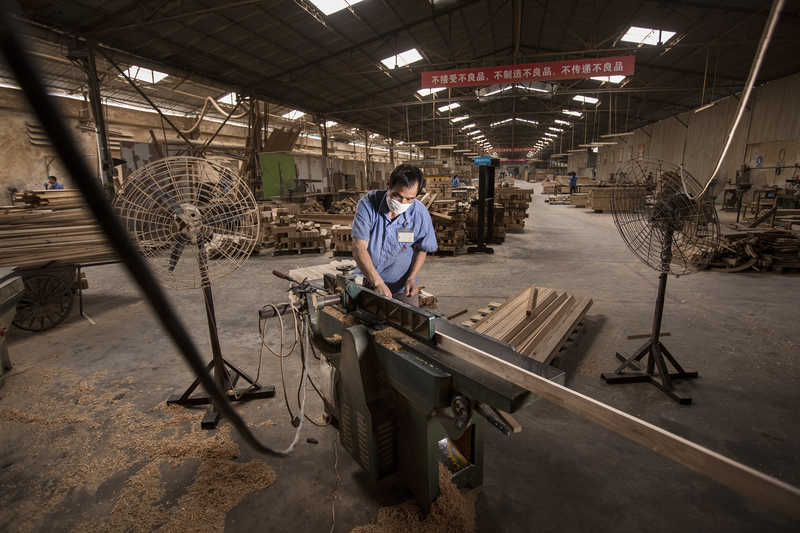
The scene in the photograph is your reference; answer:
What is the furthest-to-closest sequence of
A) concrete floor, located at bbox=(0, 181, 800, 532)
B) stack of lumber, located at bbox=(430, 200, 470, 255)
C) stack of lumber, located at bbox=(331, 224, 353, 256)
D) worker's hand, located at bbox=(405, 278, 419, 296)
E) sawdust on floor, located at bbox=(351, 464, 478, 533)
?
stack of lumber, located at bbox=(430, 200, 470, 255) < stack of lumber, located at bbox=(331, 224, 353, 256) < worker's hand, located at bbox=(405, 278, 419, 296) < concrete floor, located at bbox=(0, 181, 800, 532) < sawdust on floor, located at bbox=(351, 464, 478, 533)

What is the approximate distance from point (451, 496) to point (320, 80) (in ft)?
45.6

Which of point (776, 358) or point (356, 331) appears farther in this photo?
point (776, 358)

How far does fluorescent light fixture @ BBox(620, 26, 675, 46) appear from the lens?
34.6 feet

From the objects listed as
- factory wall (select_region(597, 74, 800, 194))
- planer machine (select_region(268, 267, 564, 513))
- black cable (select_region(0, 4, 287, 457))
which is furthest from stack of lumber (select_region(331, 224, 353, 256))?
black cable (select_region(0, 4, 287, 457))

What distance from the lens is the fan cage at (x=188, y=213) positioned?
98.9 inches

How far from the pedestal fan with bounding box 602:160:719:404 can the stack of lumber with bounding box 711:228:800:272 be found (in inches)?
183

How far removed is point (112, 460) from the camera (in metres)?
2.64

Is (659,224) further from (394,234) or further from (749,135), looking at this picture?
(749,135)

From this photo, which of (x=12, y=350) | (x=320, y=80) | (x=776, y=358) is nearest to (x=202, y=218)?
(x=12, y=350)

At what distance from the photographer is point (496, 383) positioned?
4.98 ft

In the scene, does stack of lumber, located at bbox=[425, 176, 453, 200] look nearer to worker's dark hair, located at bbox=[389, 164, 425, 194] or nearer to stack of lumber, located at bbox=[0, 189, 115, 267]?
stack of lumber, located at bbox=[0, 189, 115, 267]

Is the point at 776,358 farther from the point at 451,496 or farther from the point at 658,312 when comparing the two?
the point at 451,496

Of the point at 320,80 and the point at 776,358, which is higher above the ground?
the point at 320,80

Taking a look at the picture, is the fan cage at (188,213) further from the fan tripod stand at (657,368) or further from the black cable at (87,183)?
the fan tripod stand at (657,368)
